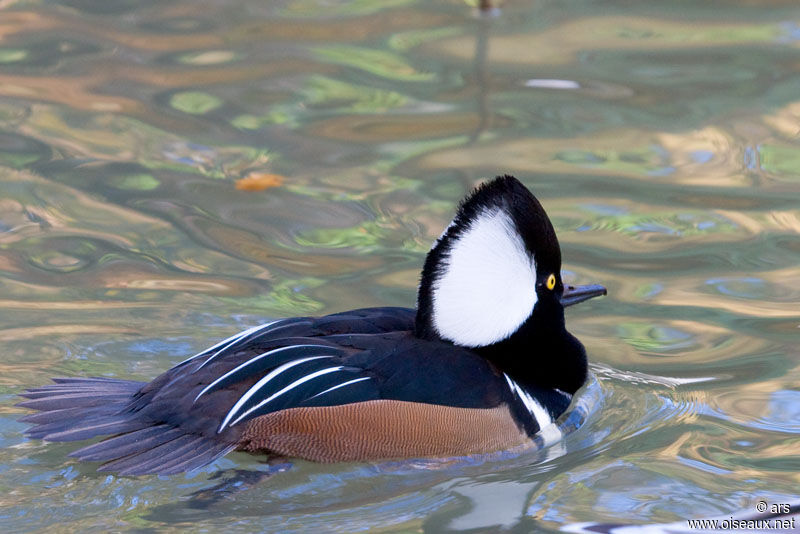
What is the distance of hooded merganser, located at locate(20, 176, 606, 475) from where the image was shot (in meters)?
5.03

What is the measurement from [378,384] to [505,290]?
2.43ft

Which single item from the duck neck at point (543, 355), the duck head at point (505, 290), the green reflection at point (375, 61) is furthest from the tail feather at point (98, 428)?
the green reflection at point (375, 61)

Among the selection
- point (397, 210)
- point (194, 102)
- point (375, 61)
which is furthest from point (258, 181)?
point (375, 61)

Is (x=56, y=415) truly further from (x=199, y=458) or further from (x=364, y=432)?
(x=364, y=432)

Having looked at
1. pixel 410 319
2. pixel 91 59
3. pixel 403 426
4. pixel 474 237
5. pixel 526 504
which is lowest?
pixel 526 504

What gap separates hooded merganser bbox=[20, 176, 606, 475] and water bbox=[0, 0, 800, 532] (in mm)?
166

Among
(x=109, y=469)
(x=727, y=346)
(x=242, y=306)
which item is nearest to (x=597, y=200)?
(x=727, y=346)

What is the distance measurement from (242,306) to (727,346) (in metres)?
2.73

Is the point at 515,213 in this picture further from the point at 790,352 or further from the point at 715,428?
the point at 790,352

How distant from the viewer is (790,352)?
629 centimetres

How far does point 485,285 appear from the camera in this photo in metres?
5.28

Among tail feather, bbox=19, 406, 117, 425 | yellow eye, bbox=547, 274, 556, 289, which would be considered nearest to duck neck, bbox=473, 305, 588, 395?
yellow eye, bbox=547, 274, 556, 289

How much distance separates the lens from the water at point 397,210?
5102mm

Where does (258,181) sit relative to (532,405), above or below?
above
